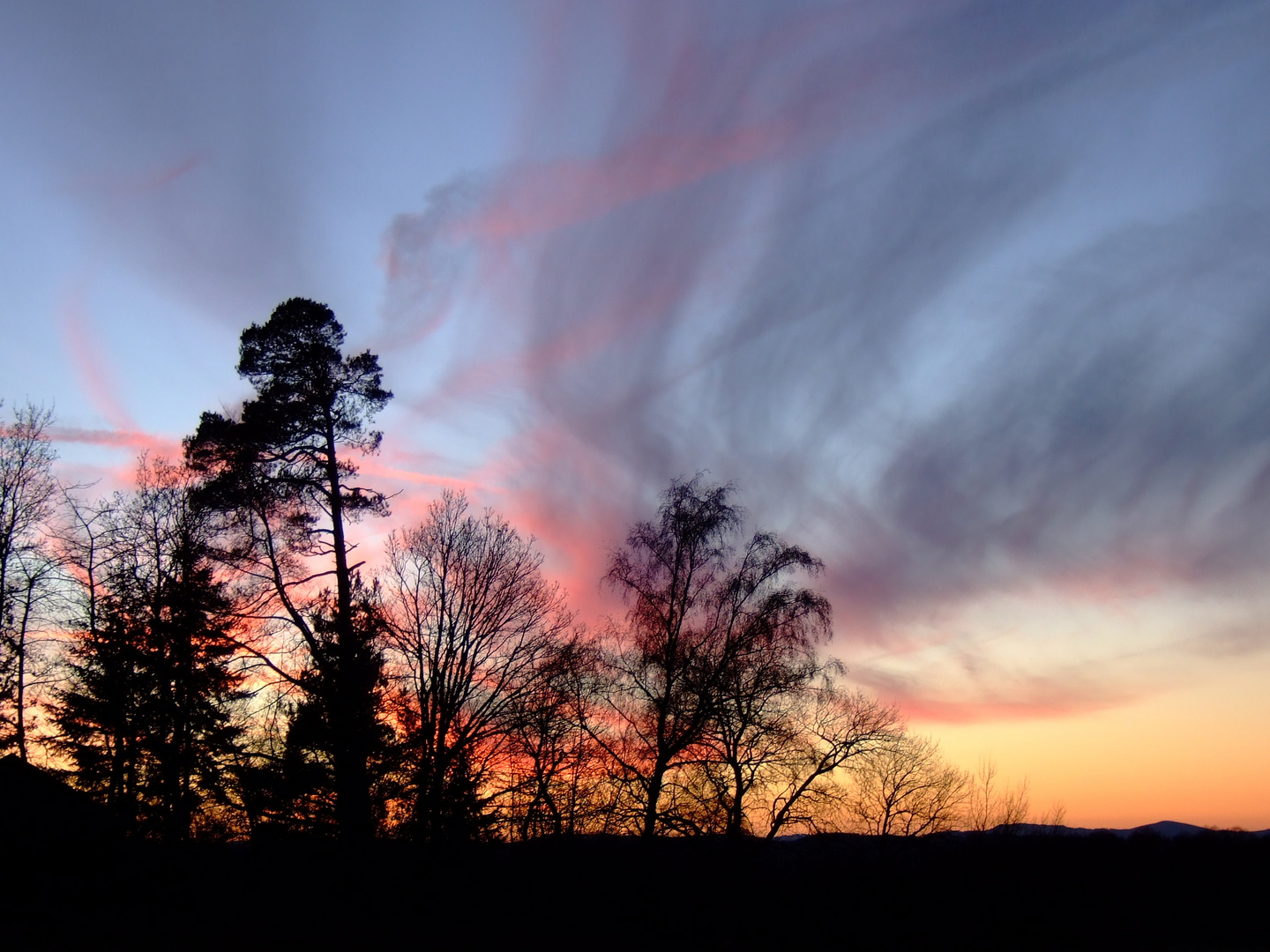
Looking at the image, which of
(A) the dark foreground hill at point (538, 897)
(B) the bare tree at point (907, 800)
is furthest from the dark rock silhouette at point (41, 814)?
(B) the bare tree at point (907, 800)

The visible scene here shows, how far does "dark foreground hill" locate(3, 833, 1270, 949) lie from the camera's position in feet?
74.3

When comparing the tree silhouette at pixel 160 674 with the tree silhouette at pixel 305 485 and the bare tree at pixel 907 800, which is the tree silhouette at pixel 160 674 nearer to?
the tree silhouette at pixel 305 485

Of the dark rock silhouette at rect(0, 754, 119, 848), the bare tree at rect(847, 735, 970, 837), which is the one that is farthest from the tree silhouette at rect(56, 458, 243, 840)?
the bare tree at rect(847, 735, 970, 837)

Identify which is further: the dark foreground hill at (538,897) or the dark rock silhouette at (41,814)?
the dark rock silhouette at (41,814)

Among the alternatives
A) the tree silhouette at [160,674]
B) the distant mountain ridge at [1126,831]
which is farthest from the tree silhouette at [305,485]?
the distant mountain ridge at [1126,831]

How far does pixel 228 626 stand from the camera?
23047 millimetres

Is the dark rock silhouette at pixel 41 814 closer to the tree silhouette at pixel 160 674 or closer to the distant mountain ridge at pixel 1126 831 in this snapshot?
the tree silhouette at pixel 160 674

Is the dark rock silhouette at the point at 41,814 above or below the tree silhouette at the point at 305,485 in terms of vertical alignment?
below

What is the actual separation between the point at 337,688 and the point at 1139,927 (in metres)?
31.5

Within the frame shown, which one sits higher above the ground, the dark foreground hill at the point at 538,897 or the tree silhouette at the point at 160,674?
the tree silhouette at the point at 160,674

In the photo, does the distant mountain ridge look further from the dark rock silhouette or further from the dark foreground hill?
the dark rock silhouette

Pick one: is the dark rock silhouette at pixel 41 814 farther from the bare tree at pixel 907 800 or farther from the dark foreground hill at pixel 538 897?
the bare tree at pixel 907 800

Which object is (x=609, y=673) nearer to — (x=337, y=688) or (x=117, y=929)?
(x=337, y=688)

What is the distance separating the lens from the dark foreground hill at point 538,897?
74.3ft
